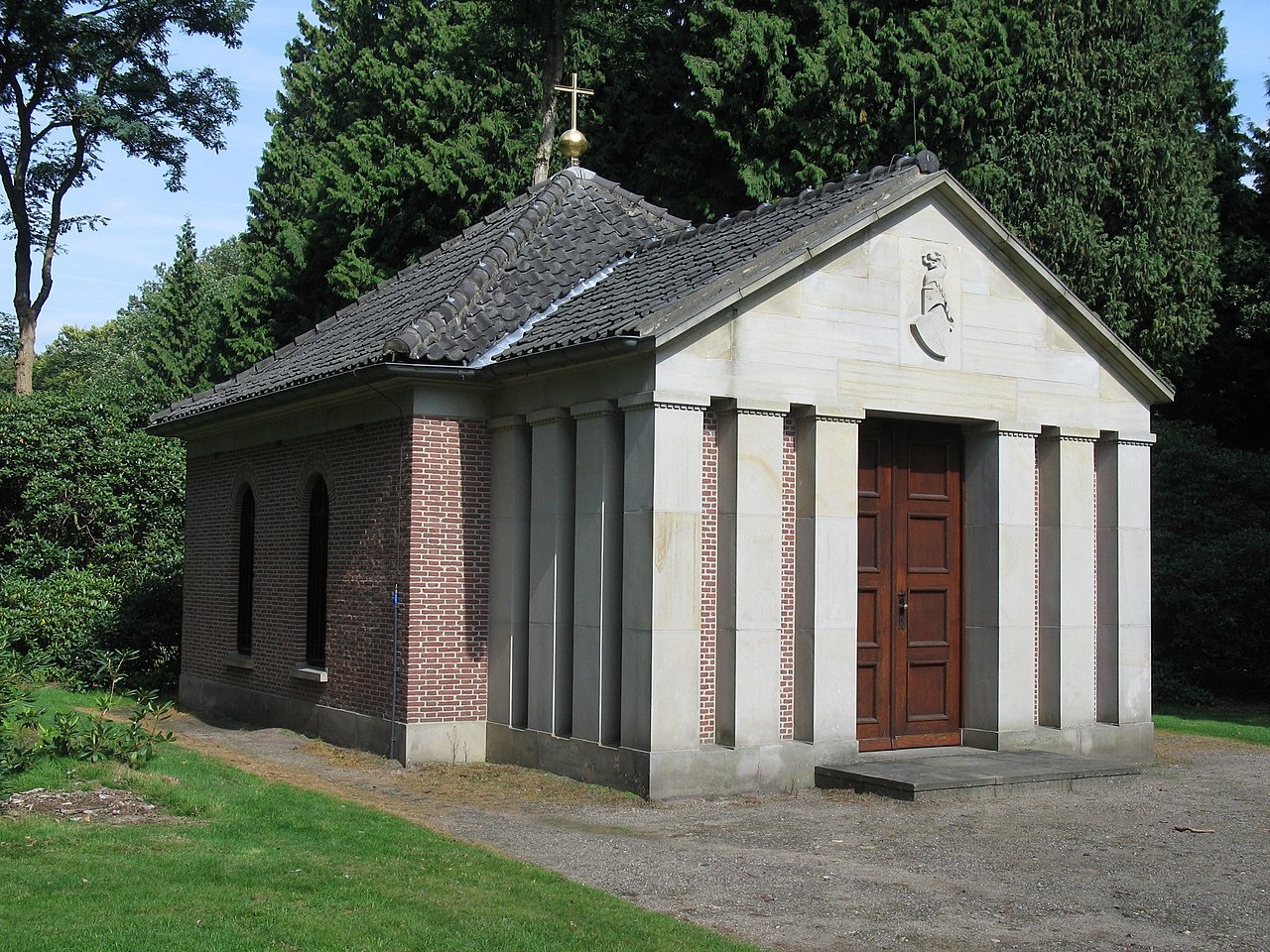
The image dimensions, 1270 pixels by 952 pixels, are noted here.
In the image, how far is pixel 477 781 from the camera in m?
13.1

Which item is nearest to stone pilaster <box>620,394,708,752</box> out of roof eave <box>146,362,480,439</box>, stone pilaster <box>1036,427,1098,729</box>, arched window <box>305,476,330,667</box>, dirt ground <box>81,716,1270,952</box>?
dirt ground <box>81,716,1270,952</box>

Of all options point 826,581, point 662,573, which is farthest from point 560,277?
point 826,581

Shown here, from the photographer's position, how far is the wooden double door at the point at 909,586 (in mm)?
13805

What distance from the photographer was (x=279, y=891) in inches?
314

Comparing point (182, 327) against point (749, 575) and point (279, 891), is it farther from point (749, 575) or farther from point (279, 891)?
point (279, 891)

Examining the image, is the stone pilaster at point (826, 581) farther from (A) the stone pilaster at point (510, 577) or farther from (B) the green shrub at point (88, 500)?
(B) the green shrub at point (88, 500)

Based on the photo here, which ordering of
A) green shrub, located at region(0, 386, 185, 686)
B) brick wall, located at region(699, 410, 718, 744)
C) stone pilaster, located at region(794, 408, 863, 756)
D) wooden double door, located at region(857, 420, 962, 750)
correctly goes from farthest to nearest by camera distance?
green shrub, located at region(0, 386, 185, 686) → wooden double door, located at region(857, 420, 962, 750) → stone pilaster, located at region(794, 408, 863, 756) → brick wall, located at region(699, 410, 718, 744)

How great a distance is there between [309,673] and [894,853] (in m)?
8.61

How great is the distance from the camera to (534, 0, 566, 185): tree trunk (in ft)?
98.3

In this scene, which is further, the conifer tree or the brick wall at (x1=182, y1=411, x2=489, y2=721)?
the conifer tree

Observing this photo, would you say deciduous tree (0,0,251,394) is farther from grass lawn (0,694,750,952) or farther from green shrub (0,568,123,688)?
grass lawn (0,694,750,952)

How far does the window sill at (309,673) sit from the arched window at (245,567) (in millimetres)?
2398

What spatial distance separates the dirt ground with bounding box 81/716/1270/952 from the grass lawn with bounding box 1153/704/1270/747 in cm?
381

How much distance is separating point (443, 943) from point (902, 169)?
9.82 meters
